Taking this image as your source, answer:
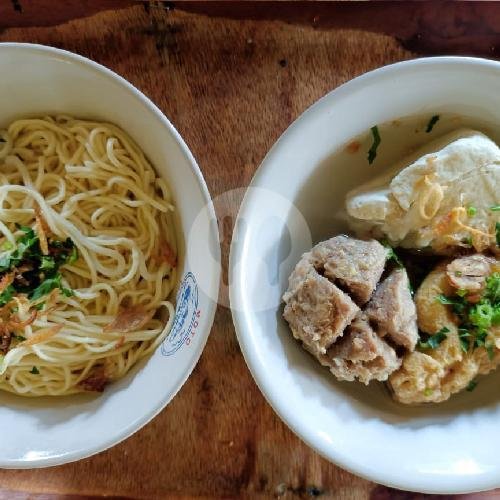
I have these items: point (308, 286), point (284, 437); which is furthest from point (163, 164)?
point (284, 437)

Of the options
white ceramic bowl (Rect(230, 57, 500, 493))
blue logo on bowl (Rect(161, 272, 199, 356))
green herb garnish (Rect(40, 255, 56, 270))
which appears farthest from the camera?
green herb garnish (Rect(40, 255, 56, 270))

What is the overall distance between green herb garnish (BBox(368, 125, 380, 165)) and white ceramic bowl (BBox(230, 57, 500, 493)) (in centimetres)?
4

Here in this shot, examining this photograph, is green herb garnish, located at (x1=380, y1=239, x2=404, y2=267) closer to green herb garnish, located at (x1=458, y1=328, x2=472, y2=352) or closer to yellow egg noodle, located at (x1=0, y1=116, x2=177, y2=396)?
green herb garnish, located at (x1=458, y1=328, x2=472, y2=352)

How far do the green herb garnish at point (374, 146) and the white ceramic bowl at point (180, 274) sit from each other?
48cm

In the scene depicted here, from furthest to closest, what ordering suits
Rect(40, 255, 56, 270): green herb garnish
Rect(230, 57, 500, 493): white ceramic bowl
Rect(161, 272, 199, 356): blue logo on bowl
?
Rect(40, 255, 56, 270): green herb garnish, Rect(161, 272, 199, 356): blue logo on bowl, Rect(230, 57, 500, 493): white ceramic bowl

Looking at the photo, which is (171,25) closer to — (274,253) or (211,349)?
(274,253)

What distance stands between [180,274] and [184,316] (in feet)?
0.50

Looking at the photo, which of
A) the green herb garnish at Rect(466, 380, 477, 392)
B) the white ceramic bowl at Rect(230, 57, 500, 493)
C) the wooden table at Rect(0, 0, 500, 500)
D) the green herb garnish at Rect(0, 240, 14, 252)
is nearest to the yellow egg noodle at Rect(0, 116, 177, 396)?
the green herb garnish at Rect(0, 240, 14, 252)

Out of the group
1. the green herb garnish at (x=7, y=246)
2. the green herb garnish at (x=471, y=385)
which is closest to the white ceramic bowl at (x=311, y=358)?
the green herb garnish at (x=471, y=385)

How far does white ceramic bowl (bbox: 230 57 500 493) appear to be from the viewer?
4.77ft

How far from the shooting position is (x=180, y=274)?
174 cm

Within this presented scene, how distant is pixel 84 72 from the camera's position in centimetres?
157

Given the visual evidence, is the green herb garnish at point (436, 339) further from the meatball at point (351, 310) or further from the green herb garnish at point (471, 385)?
the green herb garnish at point (471, 385)

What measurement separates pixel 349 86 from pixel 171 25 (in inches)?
23.3
